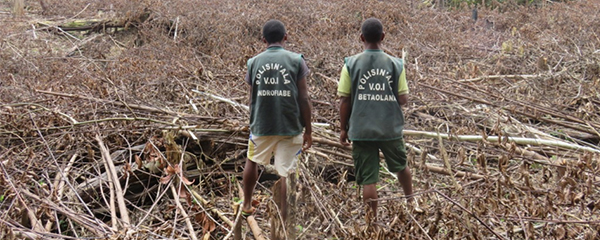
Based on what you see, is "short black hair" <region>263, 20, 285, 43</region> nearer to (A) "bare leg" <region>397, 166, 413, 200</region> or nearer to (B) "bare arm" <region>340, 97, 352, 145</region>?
(B) "bare arm" <region>340, 97, 352, 145</region>

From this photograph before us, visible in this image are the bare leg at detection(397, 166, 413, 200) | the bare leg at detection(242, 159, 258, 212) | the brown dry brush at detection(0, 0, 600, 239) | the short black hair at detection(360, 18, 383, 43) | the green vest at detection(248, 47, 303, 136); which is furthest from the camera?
the bare leg at detection(242, 159, 258, 212)

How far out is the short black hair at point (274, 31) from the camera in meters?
3.32

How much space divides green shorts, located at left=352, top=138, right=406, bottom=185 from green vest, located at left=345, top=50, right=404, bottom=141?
0.34ft

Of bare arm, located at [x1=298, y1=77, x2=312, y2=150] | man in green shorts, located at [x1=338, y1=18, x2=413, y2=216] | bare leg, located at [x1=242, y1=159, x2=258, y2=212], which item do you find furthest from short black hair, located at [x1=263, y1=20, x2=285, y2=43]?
bare leg, located at [x1=242, y1=159, x2=258, y2=212]

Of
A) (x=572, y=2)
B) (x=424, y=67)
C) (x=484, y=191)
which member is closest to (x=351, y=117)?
(x=484, y=191)

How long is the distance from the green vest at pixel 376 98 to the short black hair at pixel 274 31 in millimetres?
562

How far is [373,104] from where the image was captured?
3184mm

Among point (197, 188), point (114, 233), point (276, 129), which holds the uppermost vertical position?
point (276, 129)

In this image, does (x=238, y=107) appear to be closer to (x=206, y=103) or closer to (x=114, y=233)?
(x=206, y=103)

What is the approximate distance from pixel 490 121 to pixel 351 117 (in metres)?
2.24

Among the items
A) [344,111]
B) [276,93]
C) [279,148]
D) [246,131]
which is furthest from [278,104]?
[246,131]

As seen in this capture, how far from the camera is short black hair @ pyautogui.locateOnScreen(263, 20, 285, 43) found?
332 cm

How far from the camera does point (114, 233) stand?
2869 mm

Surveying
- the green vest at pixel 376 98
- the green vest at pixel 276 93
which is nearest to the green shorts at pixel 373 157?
the green vest at pixel 376 98
